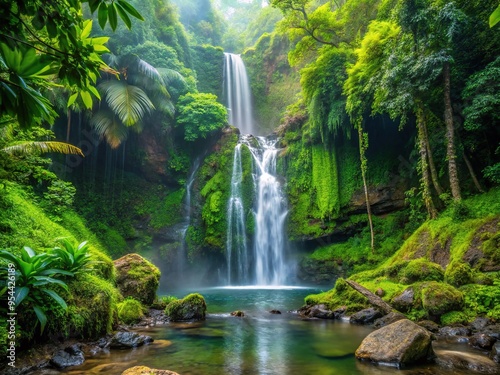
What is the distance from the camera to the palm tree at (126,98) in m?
15.3

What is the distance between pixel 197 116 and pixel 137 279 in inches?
495

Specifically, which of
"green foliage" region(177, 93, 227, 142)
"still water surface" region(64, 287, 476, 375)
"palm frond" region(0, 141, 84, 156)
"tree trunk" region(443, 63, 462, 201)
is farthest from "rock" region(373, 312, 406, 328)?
"green foliage" region(177, 93, 227, 142)

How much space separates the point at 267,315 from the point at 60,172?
12641mm

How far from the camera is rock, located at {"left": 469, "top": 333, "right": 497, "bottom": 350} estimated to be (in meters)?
4.96

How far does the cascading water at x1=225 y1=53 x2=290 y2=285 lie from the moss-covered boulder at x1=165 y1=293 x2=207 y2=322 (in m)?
9.55

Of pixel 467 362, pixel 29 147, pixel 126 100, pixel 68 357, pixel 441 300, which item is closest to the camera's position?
pixel 68 357

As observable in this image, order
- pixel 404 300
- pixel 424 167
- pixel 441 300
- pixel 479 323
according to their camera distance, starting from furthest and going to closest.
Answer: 1. pixel 424 167
2. pixel 404 300
3. pixel 441 300
4. pixel 479 323

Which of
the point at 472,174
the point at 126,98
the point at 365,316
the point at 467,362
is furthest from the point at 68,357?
the point at 126,98

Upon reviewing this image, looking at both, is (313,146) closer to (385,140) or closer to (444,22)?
(385,140)

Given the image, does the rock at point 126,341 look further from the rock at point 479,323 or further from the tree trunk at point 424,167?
the tree trunk at point 424,167

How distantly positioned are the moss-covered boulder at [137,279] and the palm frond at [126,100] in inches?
320

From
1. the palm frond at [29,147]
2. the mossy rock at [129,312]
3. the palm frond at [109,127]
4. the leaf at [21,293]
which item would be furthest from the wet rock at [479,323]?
the palm frond at [109,127]

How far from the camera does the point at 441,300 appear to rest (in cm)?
664

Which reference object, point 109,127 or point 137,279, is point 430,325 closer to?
point 137,279
